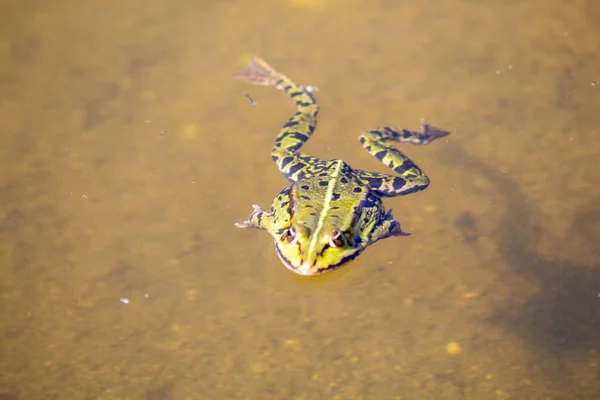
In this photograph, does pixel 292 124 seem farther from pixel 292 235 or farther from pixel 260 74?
pixel 292 235

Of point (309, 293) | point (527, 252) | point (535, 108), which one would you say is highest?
point (535, 108)

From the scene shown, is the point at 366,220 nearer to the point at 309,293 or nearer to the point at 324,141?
the point at 309,293

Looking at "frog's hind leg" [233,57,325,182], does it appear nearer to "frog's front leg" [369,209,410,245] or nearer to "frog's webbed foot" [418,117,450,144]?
"frog's front leg" [369,209,410,245]

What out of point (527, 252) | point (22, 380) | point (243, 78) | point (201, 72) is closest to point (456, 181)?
point (527, 252)

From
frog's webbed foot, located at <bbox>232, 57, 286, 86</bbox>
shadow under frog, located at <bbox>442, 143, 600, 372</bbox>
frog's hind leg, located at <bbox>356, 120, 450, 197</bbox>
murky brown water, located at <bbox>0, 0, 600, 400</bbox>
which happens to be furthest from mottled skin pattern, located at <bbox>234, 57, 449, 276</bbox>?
shadow under frog, located at <bbox>442, 143, 600, 372</bbox>

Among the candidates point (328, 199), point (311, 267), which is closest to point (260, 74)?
point (328, 199)

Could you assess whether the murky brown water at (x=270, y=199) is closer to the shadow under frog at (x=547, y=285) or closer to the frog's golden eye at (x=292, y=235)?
the shadow under frog at (x=547, y=285)
